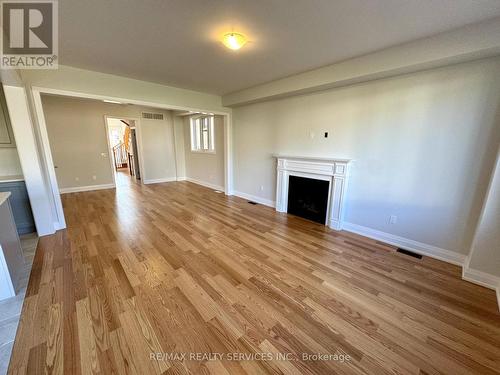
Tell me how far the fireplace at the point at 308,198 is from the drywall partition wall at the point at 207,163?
2.63m

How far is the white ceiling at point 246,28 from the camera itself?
1.69 meters

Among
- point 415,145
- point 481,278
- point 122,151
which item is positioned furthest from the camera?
point 122,151

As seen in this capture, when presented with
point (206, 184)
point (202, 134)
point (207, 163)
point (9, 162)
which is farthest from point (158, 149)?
point (9, 162)

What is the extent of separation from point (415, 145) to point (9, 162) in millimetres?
6185

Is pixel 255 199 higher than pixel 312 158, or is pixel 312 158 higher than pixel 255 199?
pixel 312 158

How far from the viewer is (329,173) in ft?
11.3

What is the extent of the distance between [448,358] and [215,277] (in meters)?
1.96

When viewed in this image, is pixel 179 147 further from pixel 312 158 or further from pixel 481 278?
pixel 481 278

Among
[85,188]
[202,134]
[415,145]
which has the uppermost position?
[202,134]

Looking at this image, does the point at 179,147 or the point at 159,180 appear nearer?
the point at 159,180

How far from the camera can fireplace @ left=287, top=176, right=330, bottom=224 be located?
11.9 ft

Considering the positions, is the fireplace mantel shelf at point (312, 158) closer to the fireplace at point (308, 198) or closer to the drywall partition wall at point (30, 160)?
the fireplace at point (308, 198)

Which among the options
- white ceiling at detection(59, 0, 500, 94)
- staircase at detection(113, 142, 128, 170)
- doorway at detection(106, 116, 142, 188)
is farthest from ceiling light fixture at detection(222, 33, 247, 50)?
staircase at detection(113, 142, 128, 170)

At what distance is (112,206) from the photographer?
445cm
